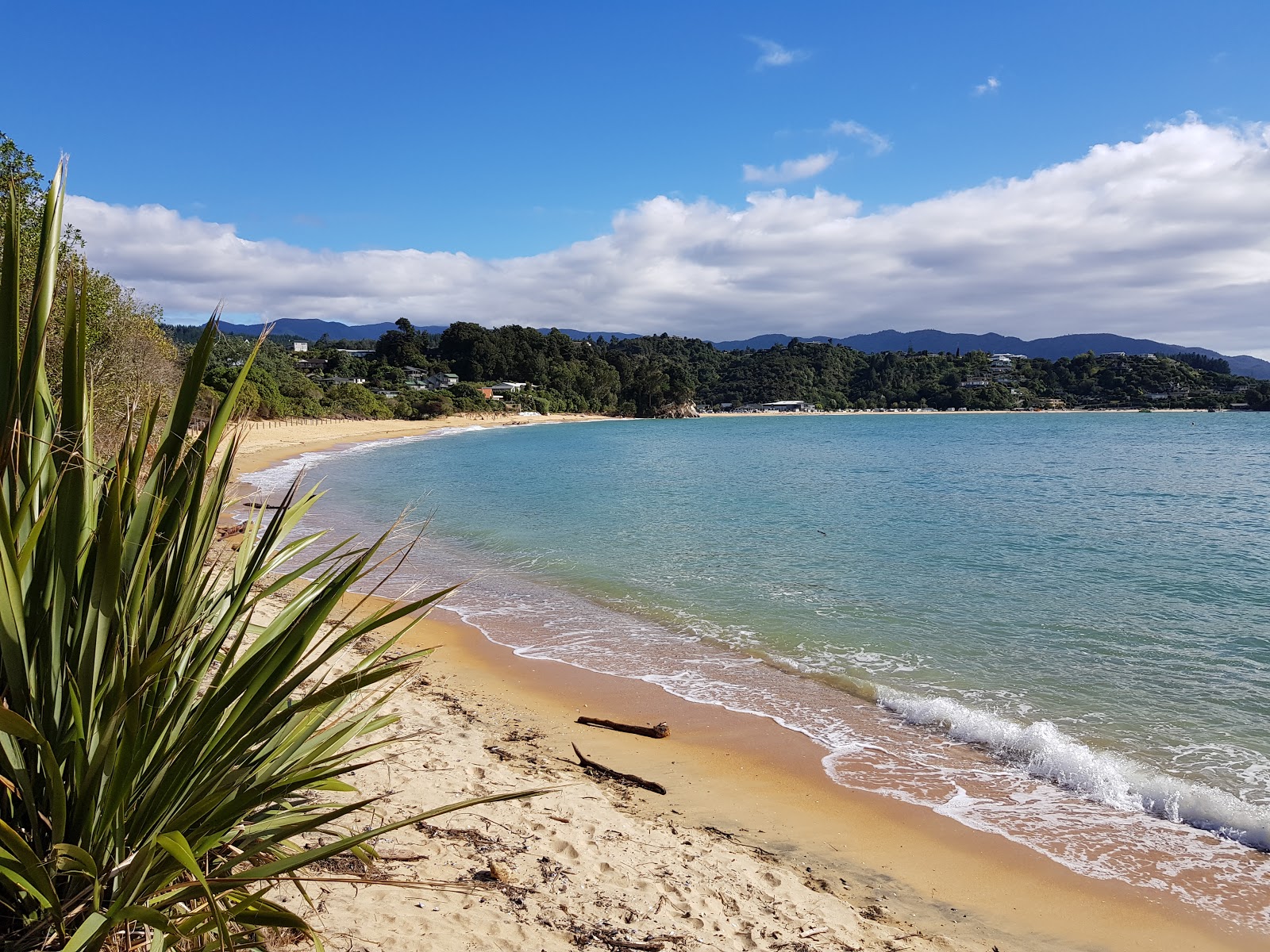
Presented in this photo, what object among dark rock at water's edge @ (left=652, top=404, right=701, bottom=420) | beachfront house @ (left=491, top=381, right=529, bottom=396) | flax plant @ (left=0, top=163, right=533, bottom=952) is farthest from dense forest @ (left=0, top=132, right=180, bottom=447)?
dark rock at water's edge @ (left=652, top=404, right=701, bottom=420)

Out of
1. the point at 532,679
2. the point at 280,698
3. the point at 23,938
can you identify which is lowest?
the point at 532,679

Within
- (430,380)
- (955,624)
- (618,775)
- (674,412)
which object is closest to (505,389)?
(430,380)

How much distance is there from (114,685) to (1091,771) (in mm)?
6555

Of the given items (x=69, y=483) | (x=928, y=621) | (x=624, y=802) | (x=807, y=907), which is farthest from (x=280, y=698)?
(x=928, y=621)

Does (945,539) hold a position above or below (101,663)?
below

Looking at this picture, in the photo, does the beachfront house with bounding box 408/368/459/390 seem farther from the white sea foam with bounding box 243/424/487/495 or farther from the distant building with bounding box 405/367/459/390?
the white sea foam with bounding box 243/424/487/495

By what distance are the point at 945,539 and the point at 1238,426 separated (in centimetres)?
9756

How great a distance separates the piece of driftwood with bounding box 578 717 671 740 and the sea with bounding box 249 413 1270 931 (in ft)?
3.48

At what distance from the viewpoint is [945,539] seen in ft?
57.4

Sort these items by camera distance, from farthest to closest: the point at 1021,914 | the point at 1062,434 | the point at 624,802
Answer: the point at 1062,434 < the point at 624,802 < the point at 1021,914

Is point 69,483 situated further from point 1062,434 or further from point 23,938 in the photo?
point 1062,434

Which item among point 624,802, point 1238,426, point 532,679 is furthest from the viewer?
point 1238,426

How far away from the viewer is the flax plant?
6.23 feet

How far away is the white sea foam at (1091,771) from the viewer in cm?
545
